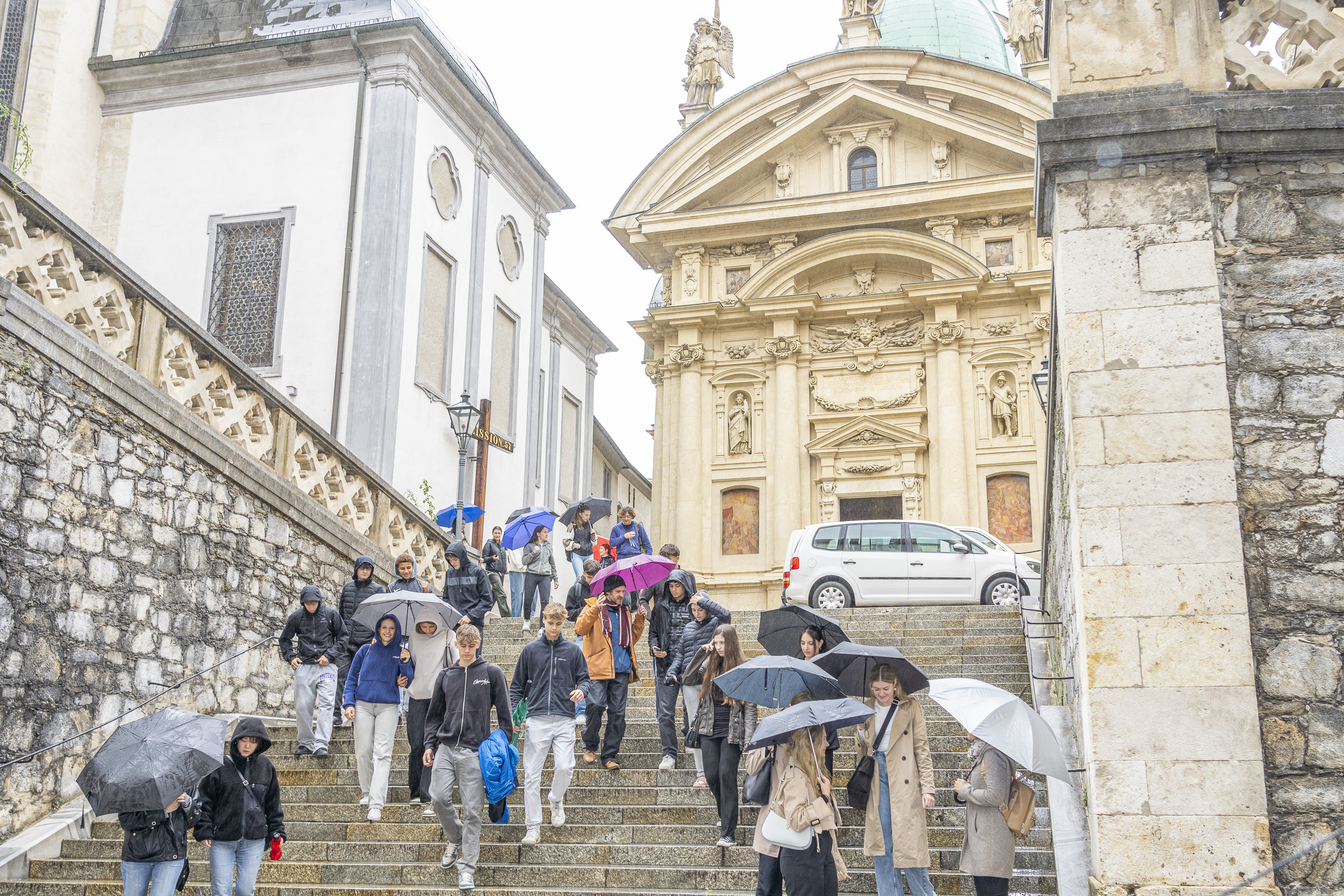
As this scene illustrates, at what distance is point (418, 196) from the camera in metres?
20.2

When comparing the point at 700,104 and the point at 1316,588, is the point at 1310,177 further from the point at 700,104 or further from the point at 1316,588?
the point at 700,104

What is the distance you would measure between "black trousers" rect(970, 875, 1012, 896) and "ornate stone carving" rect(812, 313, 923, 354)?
20.8 meters

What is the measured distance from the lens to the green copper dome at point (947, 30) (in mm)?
32469

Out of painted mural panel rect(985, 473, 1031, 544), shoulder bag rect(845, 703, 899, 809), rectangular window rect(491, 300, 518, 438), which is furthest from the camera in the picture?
painted mural panel rect(985, 473, 1031, 544)

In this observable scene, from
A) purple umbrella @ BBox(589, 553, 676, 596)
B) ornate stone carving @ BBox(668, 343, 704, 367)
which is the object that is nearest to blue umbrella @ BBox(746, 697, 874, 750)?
purple umbrella @ BBox(589, 553, 676, 596)

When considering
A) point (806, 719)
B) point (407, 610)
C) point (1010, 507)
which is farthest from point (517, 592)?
point (1010, 507)

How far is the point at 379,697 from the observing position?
9055 mm

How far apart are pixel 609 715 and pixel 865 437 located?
1728cm

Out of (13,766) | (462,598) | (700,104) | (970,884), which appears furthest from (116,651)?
(700,104)

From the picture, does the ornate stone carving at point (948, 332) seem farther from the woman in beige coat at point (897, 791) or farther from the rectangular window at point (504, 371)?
the woman in beige coat at point (897, 791)

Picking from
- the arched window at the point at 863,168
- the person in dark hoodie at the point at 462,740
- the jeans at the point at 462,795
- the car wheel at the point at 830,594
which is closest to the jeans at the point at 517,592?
the car wheel at the point at 830,594

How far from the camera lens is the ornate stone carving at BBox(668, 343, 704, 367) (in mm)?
27609

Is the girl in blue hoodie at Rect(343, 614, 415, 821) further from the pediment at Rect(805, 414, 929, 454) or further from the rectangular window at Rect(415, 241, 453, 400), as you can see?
the pediment at Rect(805, 414, 929, 454)

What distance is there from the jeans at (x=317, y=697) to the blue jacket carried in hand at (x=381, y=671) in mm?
1082
